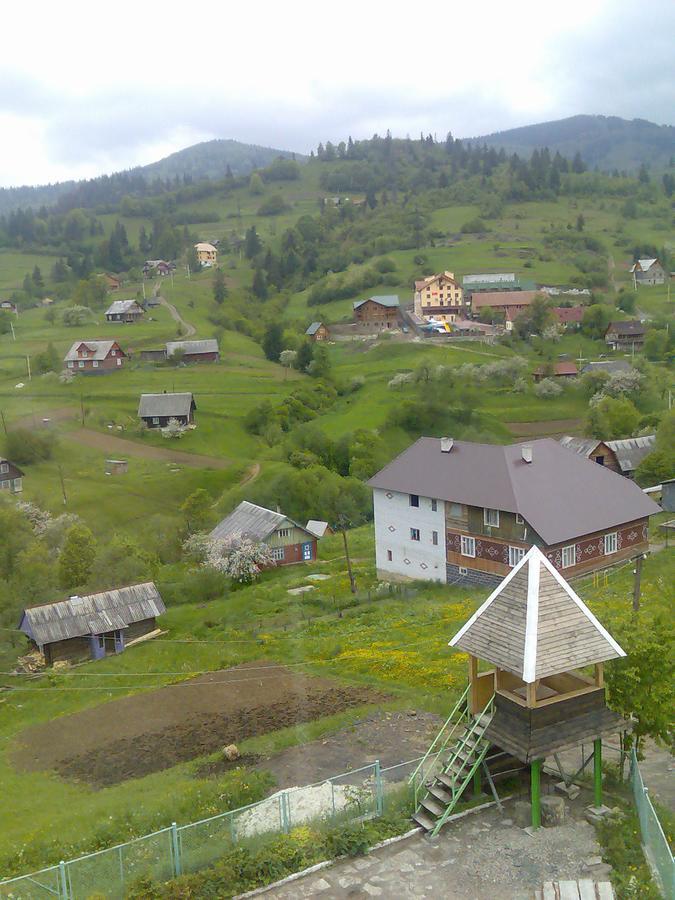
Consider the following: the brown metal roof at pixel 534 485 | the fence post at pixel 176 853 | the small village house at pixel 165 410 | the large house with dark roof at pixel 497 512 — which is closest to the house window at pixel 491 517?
the large house with dark roof at pixel 497 512

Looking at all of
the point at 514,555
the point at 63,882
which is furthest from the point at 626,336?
the point at 63,882

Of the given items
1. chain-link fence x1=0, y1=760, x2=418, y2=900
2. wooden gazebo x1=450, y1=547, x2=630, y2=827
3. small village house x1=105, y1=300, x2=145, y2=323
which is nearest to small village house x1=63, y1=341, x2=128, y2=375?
small village house x1=105, y1=300, x2=145, y2=323

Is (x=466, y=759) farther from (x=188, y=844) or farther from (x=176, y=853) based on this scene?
(x=176, y=853)

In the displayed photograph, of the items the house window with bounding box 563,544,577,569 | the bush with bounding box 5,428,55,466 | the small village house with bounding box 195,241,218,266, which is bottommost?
the house window with bounding box 563,544,577,569

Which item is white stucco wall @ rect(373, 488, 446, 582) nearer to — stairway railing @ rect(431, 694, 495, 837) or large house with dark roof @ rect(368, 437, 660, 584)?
large house with dark roof @ rect(368, 437, 660, 584)

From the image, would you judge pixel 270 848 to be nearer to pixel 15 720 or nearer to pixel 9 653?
pixel 15 720

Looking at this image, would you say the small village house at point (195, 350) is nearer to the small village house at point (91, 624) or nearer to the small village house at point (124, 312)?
the small village house at point (124, 312)
